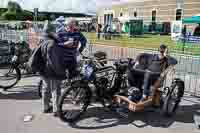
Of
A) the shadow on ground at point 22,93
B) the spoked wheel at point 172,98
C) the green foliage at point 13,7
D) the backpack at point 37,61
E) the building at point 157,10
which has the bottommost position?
the shadow on ground at point 22,93

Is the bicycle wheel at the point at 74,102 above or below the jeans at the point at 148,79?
below

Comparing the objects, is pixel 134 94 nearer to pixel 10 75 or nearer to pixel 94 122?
pixel 94 122

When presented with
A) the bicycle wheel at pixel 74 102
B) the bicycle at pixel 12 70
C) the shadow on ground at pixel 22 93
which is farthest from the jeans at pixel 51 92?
the bicycle at pixel 12 70

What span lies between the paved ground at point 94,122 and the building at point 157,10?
41.8m

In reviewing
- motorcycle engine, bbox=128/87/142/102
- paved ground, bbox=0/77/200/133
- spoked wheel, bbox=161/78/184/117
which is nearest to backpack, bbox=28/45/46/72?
paved ground, bbox=0/77/200/133

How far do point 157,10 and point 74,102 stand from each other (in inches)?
2350

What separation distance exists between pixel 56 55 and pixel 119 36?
20648 mm

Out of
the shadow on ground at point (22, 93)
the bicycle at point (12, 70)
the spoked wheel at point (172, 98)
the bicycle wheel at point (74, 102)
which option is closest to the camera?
the bicycle wheel at point (74, 102)

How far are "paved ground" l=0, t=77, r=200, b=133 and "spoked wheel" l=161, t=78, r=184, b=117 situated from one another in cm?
15

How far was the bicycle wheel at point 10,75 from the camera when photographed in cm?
879

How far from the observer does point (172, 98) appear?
6699mm

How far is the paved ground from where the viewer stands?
574cm

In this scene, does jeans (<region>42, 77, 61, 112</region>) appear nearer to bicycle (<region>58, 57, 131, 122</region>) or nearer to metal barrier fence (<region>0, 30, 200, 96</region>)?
bicycle (<region>58, 57, 131, 122</region>)

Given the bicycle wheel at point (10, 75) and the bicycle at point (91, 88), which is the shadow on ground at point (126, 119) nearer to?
the bicycle at point (91, 88)
